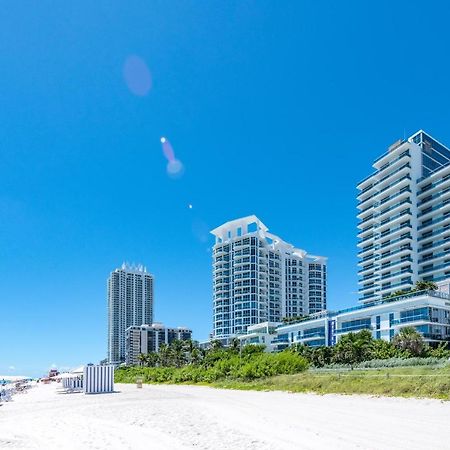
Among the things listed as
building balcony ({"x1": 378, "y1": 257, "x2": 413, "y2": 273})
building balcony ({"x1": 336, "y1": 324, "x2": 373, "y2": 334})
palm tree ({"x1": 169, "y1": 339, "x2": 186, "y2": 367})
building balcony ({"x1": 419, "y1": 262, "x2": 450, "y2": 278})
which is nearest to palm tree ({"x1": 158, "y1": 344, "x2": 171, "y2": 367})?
palm tree ({"x1": 169, "y1": 339, "x2": 186, "y2": 367})

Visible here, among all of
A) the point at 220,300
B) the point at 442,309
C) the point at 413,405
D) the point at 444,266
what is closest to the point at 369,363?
the point at 442,309

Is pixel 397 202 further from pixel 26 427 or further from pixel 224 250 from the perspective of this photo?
pixel 26 427

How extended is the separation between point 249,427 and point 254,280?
10563cm

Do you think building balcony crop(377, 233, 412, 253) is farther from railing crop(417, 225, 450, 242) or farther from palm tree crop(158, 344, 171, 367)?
palm tree crop(158, 344, 171, 367)

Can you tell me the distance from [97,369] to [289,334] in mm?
48997

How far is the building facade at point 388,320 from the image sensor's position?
195ft

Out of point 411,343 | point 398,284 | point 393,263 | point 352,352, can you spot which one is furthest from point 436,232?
point 352,352

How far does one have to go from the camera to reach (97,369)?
1868 inches

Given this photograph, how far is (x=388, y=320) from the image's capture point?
2525 inches

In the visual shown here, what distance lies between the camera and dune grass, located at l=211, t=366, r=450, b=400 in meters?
26.1

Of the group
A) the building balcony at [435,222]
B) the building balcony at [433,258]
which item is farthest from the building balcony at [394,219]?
the building balcony at [433,258]

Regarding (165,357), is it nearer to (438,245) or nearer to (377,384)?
(438,245)

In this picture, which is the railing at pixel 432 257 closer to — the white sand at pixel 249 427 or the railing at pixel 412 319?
the railing at pixel 412 319

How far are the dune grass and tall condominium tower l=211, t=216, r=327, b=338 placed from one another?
3008 inches
